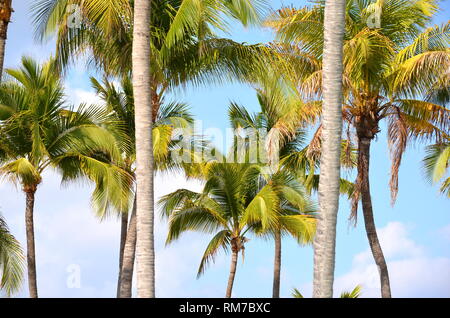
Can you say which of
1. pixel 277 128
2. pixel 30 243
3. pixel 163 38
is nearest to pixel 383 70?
pixel 277 128

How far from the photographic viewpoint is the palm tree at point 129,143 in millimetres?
20422

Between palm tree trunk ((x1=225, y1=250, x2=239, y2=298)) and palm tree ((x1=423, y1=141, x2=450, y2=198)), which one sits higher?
palm tree ((x1=423, y1=141, x2=450, y2=198))

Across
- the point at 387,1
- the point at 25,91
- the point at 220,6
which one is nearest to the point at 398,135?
the point at 387,1

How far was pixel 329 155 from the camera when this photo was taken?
38.5ft

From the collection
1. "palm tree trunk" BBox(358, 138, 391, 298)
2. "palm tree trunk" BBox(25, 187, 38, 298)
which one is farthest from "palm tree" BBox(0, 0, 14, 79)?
"palm tree trunk" BBox(358, 138, 391, 298)

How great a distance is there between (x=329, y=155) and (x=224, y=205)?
552 inches

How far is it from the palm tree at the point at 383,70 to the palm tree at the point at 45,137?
20.4ft

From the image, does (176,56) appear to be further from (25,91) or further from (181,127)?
(25,91)

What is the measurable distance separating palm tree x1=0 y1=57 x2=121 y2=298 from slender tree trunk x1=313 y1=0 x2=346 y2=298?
9.52 metres

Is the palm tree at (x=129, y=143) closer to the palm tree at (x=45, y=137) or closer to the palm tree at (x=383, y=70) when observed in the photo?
the palm tree at (x=45, y=137)

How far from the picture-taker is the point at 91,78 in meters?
26.0

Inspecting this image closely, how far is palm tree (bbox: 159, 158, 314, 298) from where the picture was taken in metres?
25.0

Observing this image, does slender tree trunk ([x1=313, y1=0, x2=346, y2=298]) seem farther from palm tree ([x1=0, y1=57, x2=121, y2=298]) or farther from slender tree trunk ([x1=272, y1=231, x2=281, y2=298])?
slender tree trunk ([x1=272, y1=231, x2=281, y2=298])

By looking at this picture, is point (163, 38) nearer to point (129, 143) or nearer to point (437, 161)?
point (129, 143)
